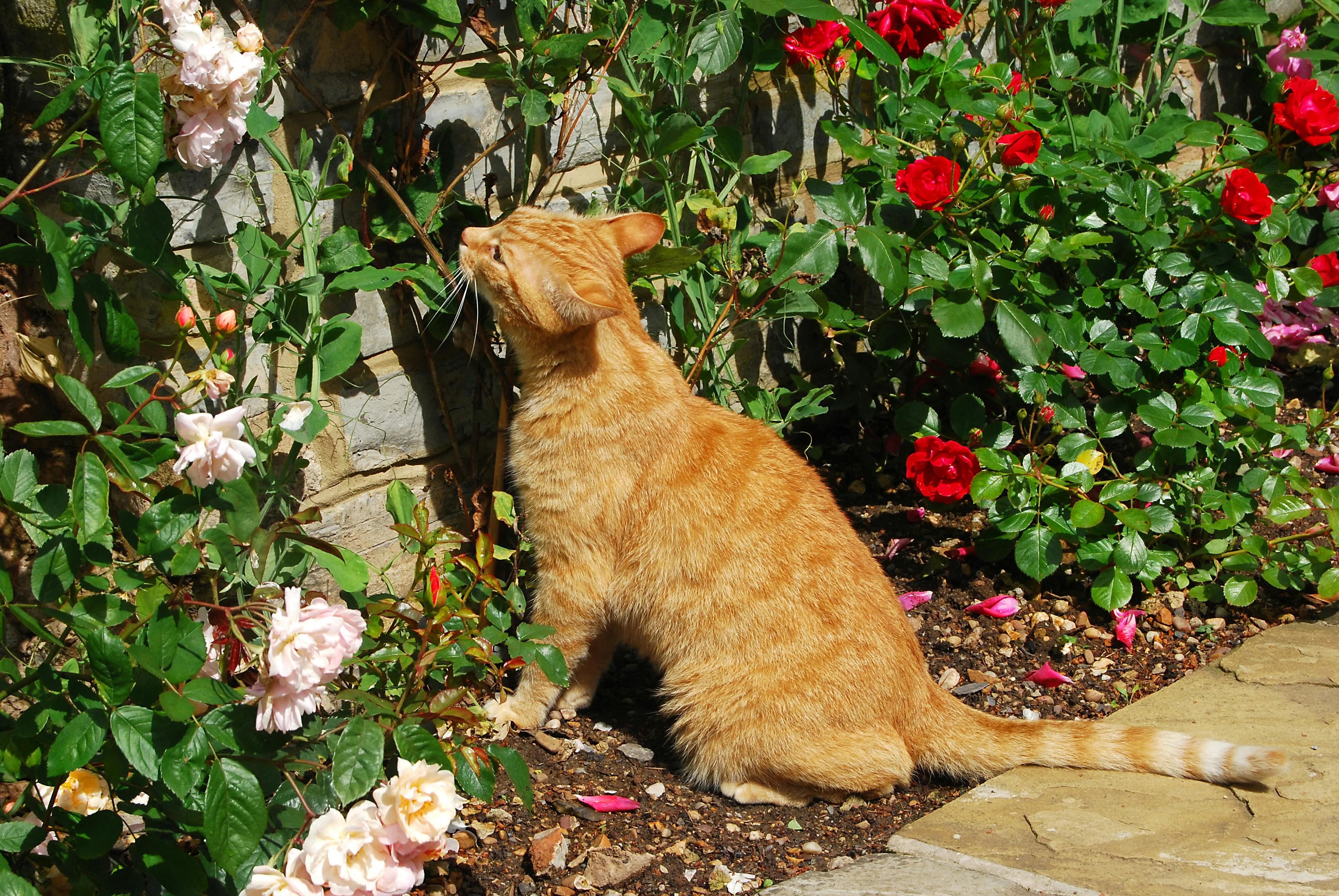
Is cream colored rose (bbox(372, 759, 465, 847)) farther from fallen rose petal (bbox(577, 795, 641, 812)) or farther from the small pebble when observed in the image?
the small pebble

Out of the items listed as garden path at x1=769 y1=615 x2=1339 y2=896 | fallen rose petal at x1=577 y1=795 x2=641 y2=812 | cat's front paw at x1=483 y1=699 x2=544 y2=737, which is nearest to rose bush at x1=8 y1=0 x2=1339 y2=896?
cat's front paw at x1=483 y1=699 x2=544 y2=737

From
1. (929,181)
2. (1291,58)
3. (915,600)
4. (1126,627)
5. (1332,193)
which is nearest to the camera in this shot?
(929,181)

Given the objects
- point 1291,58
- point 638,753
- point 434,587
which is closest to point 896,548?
point 638,753

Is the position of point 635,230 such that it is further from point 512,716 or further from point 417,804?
point 417,804

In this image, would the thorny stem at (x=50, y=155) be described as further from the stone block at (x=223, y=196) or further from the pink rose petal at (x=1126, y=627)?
the pink rose petal at (x=1126, y=627)

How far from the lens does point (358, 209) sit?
299 cm

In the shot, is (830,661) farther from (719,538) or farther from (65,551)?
(65,551)

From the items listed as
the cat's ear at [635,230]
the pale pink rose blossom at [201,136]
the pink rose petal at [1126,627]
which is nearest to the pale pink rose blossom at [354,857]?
the pale pink rose blossom at [201,136]

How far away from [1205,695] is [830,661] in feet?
4.22

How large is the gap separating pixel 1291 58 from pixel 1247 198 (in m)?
1.88

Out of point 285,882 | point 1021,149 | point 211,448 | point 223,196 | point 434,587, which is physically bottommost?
point 285,882

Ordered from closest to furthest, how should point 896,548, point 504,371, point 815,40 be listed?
point 504,371 → point 815,40 → point 896,548

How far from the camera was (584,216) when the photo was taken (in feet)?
11.7

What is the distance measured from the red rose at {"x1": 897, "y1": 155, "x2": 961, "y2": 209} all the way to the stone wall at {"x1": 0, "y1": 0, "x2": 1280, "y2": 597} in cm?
73
